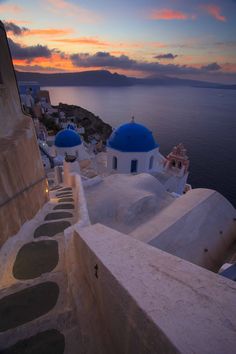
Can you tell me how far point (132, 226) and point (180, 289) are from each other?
924 centimetres

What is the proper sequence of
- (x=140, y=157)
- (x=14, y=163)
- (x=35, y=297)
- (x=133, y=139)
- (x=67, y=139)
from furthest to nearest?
(x=67, y=139), (x=140, y=157), (x=133, y=139), (x=14, y=163), (x=35, y=297)

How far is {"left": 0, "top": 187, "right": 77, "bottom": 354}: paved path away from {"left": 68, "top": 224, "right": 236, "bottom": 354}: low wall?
0.40 m

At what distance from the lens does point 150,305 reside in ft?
5.95

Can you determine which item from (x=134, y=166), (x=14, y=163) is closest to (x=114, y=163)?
(x=134, y=166)

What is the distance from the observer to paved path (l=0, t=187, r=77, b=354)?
2951 millimetres

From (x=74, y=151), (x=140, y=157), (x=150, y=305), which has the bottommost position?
(x=74, y=151)

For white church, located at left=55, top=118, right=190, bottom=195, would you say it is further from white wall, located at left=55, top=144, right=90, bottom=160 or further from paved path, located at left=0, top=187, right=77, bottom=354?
paved path, located at left=0, top=187, right=77, bottom=354

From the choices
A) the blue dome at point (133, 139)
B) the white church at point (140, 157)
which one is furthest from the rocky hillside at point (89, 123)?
the blue dome at point (133, 139)

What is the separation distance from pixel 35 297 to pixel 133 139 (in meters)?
16.3

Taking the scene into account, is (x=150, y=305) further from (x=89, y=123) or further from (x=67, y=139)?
(x=89, y=123)

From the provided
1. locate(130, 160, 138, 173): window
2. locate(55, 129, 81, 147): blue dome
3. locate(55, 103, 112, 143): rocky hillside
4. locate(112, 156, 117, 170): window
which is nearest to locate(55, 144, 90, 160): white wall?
locate(55, 129, 81, 147): blue dome

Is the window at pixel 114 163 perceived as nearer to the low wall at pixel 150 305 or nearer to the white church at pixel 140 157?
the white church at pixel 140 157

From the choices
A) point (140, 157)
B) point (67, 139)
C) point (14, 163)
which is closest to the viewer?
point (14, 163)

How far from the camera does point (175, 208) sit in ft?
39.4
